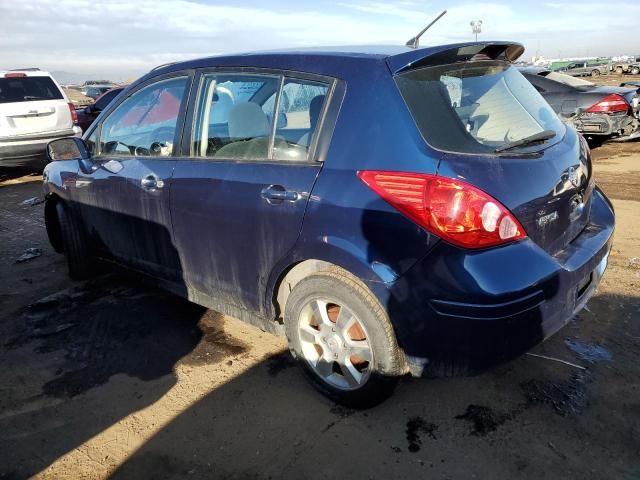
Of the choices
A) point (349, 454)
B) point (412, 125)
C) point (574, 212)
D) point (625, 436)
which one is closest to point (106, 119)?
point (412, 125)

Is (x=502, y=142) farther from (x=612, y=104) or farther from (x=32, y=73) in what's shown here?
(x=32, y=73)

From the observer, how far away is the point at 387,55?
248 centimetres

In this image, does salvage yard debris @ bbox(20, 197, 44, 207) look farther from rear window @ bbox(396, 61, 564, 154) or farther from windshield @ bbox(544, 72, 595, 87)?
windshield @ bbox(544, 72, 595, 87)

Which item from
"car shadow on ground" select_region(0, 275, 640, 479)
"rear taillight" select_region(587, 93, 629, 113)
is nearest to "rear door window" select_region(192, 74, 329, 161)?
"car shadow on ground" select_region(0, 275, 640, 479)

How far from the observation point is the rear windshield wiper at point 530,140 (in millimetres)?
2391

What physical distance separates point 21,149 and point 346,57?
8.10 meters

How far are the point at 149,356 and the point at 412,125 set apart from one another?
7.22 ft

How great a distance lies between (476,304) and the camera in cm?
212

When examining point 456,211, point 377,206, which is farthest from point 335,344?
point 456,211

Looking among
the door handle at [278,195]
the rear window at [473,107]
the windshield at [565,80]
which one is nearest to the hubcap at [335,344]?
the door handle at [278,195]

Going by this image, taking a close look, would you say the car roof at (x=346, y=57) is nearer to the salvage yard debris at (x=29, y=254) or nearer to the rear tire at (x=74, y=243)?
the rear tire at (x=74, y=243)

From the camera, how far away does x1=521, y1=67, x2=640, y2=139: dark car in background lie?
921 centimetres

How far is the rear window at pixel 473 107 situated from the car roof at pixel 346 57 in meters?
0.07

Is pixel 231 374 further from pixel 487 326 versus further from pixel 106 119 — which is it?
pixel 106 119
